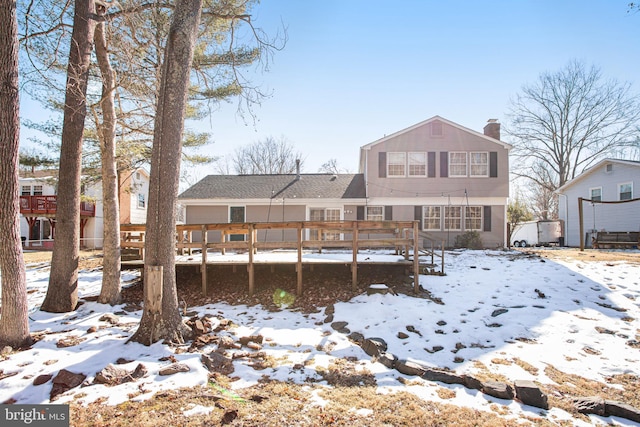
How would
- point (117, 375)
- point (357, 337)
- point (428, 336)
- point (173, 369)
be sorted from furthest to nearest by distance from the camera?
point (428, 336), point (357, 337), point (173, 369), point (117, 375)

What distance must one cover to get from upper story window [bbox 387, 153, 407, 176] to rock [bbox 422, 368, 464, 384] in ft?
40.5

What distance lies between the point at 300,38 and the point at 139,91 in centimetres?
397

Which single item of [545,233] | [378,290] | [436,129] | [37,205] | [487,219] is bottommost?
[378,290]

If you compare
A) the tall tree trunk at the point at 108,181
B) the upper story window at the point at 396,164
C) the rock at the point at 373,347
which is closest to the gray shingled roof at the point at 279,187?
the upper story window at the point at 396,164

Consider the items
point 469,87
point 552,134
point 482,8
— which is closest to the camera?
point 482,8

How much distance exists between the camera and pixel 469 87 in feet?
37.8

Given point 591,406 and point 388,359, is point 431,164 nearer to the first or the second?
point 388,359

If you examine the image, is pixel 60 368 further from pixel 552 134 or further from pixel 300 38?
pixel 552 134

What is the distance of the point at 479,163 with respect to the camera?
1560 cm

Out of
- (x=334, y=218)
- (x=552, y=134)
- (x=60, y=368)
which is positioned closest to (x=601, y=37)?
(x=334, y=218)

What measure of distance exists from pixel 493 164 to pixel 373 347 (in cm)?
1356

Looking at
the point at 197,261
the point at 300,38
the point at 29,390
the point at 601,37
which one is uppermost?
the point at 601,37

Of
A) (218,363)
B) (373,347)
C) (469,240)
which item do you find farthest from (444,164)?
(218,363)

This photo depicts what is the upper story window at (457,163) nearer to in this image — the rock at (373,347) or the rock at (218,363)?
the rock at (373,347)
